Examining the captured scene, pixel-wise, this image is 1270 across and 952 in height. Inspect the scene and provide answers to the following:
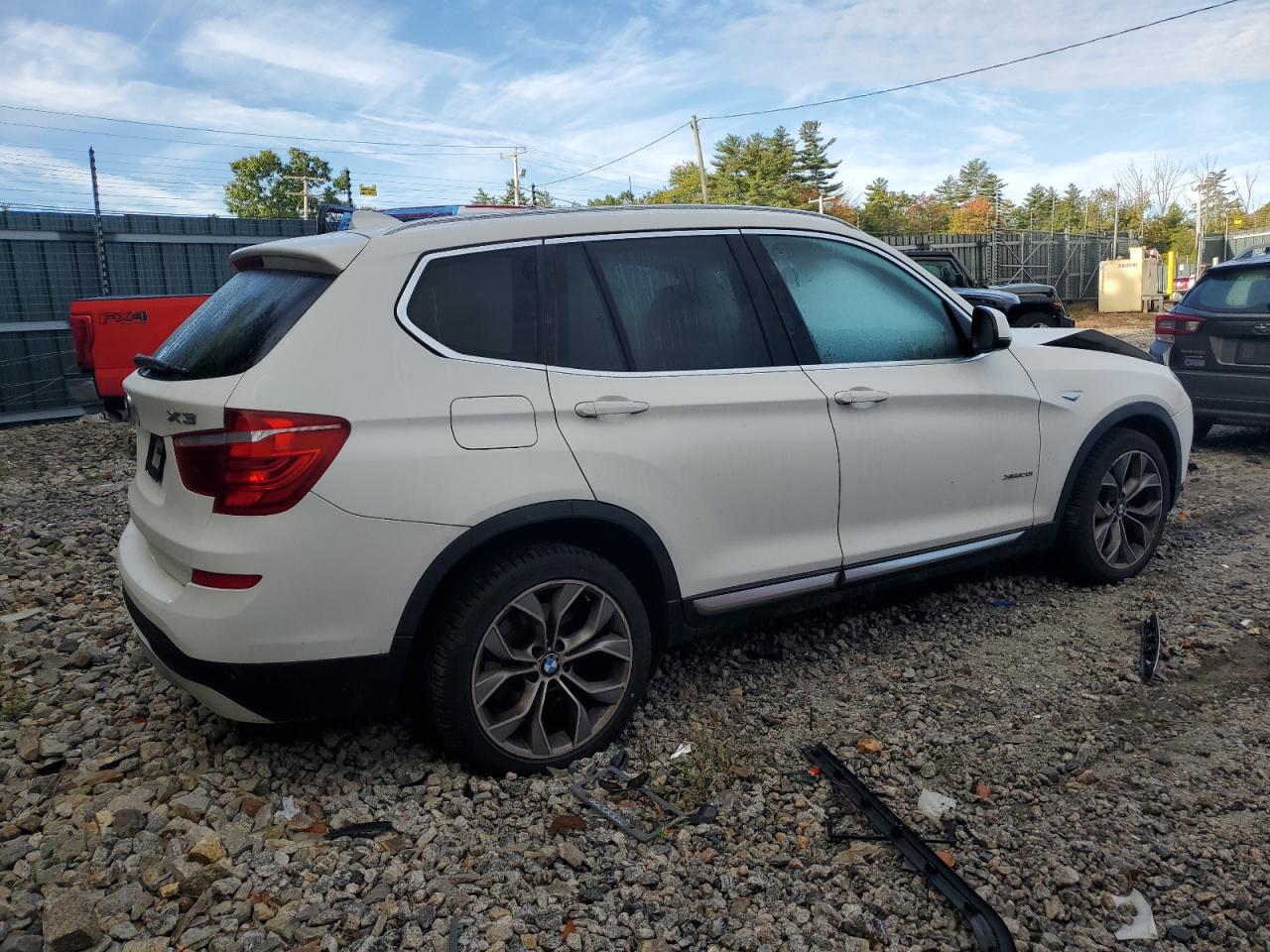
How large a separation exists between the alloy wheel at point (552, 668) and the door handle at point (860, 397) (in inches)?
45.9

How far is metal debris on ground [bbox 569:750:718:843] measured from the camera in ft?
9.75

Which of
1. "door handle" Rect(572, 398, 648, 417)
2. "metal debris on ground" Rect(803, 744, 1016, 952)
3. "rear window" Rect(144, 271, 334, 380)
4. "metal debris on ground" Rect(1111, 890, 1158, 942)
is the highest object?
"rear window" Rect(144, 271, 334, 380)

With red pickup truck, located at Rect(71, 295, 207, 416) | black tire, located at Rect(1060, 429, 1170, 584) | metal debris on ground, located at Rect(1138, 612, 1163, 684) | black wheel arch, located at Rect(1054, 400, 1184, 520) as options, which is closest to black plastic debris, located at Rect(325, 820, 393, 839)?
metal debris on ground, located at Rect(1138, 612, 1163, 684)

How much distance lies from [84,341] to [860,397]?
→ 815 cm

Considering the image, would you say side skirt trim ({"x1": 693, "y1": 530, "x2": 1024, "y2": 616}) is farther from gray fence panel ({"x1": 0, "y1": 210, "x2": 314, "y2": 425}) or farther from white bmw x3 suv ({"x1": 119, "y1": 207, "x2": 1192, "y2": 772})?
gray fence panel ({"x1": 0, "y1": 210, "x2": 314, "y2": 425})

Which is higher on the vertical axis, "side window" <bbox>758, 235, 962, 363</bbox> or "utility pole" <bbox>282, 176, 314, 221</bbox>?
"utility pole" <bbox>282, 176, 314, 221</bbox>

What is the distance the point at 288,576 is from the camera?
2.76 m

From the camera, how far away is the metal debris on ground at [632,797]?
297 centimetres

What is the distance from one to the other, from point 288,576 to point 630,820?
4.01 ft

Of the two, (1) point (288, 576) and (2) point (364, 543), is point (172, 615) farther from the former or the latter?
(2) point (364, 543)

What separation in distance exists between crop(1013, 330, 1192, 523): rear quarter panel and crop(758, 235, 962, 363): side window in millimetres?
523

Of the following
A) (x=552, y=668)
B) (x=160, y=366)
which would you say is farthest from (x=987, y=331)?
(x=160, y=366)

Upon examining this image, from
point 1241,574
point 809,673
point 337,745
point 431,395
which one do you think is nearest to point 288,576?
point 431,395

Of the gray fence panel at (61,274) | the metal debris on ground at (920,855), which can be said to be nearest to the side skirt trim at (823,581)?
the metal debris on ground at (920,855)
